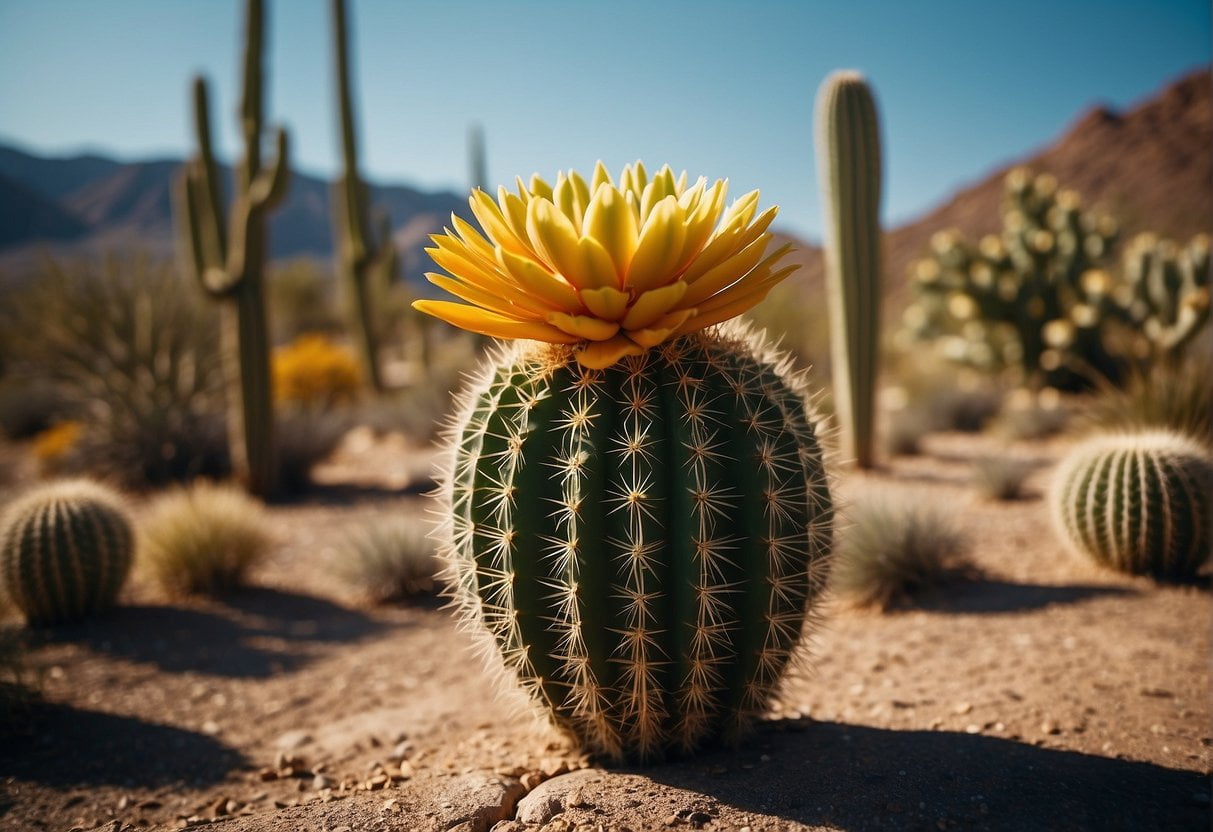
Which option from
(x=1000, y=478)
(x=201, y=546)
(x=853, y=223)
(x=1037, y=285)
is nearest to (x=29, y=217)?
(x=201, y=546)

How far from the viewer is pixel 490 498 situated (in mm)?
2457

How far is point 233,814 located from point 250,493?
660 centimetres

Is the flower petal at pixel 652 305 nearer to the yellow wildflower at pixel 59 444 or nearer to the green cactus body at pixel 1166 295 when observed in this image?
the green cactus body at pixel 1166 295

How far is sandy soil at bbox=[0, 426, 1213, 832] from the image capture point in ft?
7.86

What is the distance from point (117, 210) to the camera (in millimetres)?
45250

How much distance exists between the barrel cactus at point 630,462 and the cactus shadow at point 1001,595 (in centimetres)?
280

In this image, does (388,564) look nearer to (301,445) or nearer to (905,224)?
(301,445)

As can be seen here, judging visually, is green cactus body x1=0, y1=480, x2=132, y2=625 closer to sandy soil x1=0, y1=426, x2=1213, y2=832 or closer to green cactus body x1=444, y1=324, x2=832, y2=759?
sandy soil x1=0, y1=426, x2=1213, y2=832

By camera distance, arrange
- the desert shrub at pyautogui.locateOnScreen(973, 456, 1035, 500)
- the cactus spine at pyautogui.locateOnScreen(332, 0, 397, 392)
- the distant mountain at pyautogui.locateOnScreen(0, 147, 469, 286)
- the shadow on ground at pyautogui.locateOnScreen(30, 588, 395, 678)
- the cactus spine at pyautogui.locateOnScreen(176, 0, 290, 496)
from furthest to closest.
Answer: the distant mountain at pyautogui.locateOnScreen(0, 147, 469, 286) < the cactus spine at pyautogui.locateOnScreen(332, 0, 397, 392) < the cactus spine at pyautogui.locateOnScreen(176, 0, 290, 496) < the desert shrub at pyautogui.locateOnScreen(973, 456, 1035, 500) < the shadow on ground at pyautogui.locateOnScreen(30, 588, 395, 678)

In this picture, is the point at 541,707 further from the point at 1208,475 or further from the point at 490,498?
the point at 1208,475

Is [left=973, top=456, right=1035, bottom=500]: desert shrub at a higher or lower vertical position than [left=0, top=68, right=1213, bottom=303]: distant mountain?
lower

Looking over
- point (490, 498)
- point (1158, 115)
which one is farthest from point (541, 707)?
point (1158, 115)

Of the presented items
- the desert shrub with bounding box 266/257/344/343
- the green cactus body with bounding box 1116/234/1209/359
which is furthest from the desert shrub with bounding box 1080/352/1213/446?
the desert shrub with bounding box 266/257/344/343

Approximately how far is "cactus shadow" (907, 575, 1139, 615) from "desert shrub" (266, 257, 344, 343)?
1023 inches
